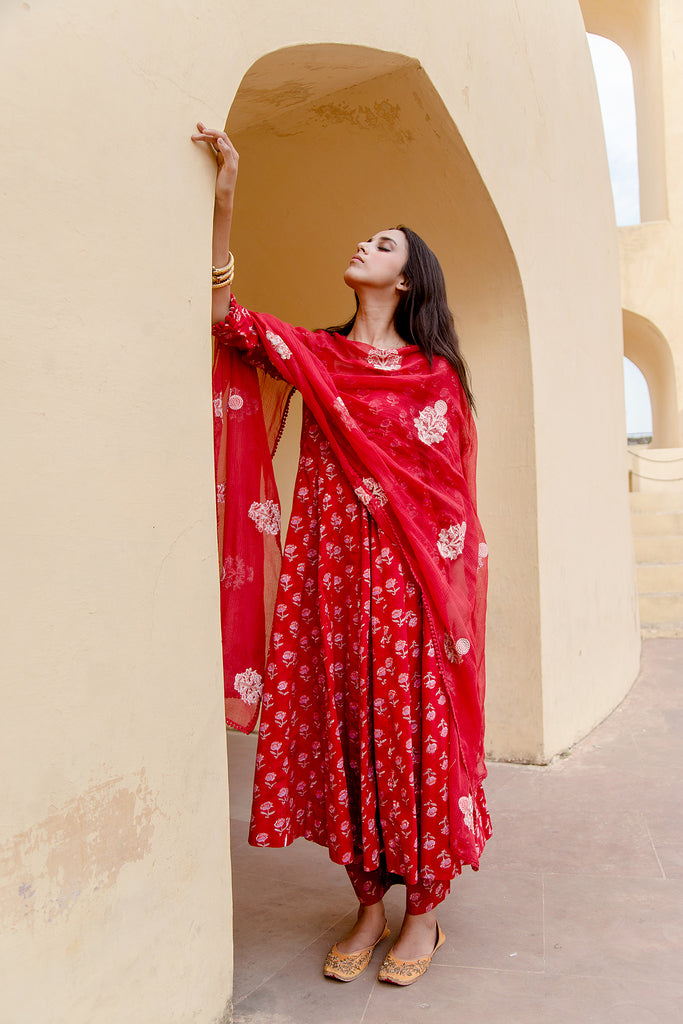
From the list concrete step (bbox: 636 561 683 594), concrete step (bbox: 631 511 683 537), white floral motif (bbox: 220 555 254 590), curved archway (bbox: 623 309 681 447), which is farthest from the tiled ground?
curved archway (bbox: 623 309 681 447)

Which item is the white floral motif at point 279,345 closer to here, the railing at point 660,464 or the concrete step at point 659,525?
the concrete step at point 659,525

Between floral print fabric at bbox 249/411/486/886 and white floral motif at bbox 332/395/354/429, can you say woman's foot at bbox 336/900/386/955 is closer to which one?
floral print fabric at bbox 249/411/486/886

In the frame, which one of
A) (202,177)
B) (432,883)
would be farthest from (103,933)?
(202,177)

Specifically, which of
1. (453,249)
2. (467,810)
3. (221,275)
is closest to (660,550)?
(453,249)

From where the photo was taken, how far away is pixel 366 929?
211cm

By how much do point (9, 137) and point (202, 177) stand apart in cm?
49

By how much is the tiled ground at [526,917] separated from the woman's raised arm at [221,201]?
154 cm

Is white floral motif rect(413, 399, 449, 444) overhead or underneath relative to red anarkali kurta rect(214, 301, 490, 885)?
overhead

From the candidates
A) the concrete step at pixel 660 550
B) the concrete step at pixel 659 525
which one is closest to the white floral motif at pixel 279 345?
the concrete step at pixel 660 550

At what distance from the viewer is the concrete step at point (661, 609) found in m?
6.55

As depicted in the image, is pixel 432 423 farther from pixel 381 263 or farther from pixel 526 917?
pixel 526 917

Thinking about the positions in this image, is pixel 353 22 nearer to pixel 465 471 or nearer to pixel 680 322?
pixel 465 471

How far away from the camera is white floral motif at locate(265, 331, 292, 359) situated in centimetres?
212

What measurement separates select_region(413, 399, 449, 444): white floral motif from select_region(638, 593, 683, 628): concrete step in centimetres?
489
